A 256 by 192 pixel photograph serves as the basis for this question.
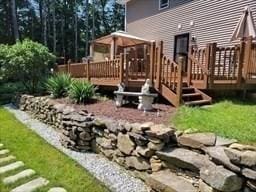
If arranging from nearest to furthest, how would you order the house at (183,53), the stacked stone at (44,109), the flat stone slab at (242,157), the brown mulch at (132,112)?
the flat stone slab at (242,157) → the brown mulch at (132,112) → the house at (183,53) → the stacked stone at (44,109)

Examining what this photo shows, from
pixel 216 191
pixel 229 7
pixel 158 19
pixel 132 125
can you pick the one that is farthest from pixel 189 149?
pixel 158 19

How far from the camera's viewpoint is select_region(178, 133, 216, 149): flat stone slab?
3604 millimetres

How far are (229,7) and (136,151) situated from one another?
7.70m

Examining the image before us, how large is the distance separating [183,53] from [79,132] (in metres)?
7.89

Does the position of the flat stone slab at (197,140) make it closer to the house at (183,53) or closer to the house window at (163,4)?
the house at (183,53)

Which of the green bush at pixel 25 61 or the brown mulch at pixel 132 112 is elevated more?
the green bush at pixel 25 61

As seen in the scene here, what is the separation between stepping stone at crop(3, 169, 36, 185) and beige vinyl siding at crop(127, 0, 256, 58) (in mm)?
8026

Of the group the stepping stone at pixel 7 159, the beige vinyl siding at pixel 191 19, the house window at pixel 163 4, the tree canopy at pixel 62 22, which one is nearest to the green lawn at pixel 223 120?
the stepping stone at pixel 7 159

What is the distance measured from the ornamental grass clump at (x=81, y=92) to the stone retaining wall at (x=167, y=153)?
5.51ft

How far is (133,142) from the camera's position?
14.9ft

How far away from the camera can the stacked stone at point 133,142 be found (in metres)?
4.11

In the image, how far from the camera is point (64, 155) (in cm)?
536

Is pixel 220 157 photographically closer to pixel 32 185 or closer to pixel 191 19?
pixel 32 185

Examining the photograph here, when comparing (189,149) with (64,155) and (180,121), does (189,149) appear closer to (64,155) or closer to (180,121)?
(180,121)
